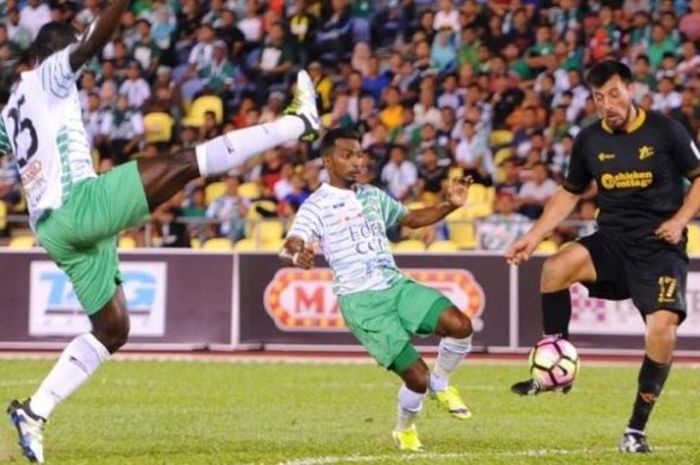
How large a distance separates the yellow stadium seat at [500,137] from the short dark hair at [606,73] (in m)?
12.7

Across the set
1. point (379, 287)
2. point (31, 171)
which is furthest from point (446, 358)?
point (31, 171)

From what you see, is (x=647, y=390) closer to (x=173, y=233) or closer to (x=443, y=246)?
(x=443, y=246)

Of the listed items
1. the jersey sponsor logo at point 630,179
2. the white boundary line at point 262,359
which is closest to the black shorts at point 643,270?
the jersey sponsor logo at point 630,179

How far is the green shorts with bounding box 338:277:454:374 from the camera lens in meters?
11.3

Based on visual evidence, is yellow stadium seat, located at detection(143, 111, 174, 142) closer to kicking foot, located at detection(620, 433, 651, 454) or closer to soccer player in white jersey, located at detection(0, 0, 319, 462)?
soccer player in white jersey, located at detection(0, 0, 319, 462)

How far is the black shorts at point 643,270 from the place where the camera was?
11062mm

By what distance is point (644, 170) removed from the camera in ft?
36.4

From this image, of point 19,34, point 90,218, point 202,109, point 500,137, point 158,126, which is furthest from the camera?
point 19,34

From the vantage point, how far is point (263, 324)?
2075cm

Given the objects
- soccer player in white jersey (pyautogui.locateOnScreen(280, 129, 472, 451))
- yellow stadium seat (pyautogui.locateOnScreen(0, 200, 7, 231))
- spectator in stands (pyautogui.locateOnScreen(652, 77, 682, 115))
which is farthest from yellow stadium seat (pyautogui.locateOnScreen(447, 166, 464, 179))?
soccer player in white jersey (pyautogui.locateOnScreen(280, 129, 472, 451))

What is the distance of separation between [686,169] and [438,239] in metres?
9.96

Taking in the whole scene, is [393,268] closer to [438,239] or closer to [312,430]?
[312,430]

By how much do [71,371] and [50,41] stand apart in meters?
1.92

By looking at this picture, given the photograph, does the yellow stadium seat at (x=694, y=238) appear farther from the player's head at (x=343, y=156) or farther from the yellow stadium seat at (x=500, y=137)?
the player's head at (x=343, y=156)
